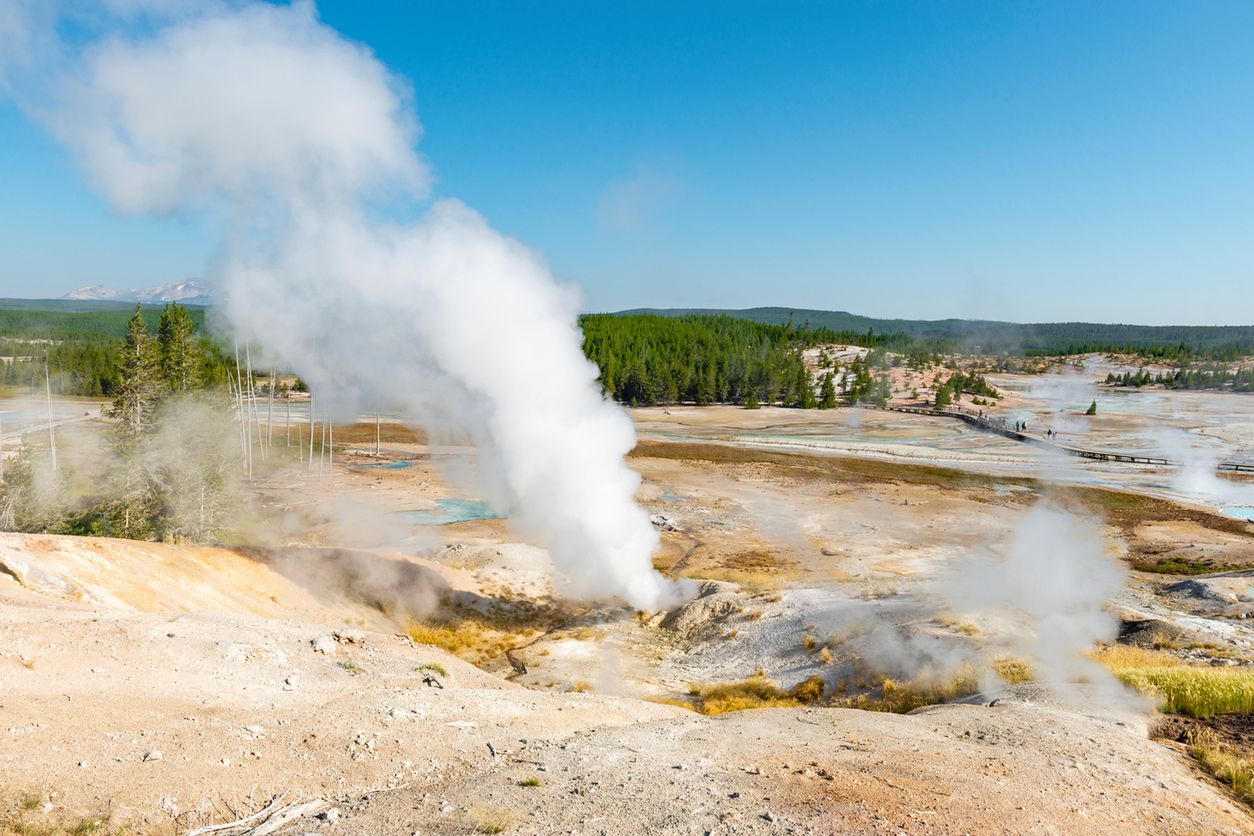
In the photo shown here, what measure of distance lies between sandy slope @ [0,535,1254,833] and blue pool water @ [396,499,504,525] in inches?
929

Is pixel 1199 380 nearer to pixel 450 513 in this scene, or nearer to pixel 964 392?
pixel 964 392

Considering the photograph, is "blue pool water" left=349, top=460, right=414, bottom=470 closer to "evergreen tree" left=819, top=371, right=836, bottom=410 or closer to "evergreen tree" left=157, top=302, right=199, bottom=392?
"evergreen tree" left=157, top=302, right=199, bottom=392

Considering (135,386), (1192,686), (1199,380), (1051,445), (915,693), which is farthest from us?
(1199,380)

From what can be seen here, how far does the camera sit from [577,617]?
2539 centimetres

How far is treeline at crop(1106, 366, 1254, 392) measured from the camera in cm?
13038

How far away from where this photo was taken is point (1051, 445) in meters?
71.5

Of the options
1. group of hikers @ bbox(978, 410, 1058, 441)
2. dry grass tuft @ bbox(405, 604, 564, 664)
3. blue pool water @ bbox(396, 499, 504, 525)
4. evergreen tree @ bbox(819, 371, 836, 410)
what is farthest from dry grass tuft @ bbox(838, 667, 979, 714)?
evergreen tree @ bbox(819, 371, 836, 410)

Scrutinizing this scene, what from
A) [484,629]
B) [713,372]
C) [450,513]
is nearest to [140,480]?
[450,513]

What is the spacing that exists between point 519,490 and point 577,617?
5034 mm

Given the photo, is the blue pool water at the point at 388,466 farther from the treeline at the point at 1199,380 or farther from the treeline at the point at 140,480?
the treeline at the point at 1199,380

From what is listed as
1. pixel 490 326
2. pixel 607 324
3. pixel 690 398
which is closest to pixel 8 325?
pixel 607 324

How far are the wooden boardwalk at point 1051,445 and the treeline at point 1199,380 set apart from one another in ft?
215

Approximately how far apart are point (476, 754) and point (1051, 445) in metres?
75.4

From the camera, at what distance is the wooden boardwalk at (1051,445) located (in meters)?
62.4
